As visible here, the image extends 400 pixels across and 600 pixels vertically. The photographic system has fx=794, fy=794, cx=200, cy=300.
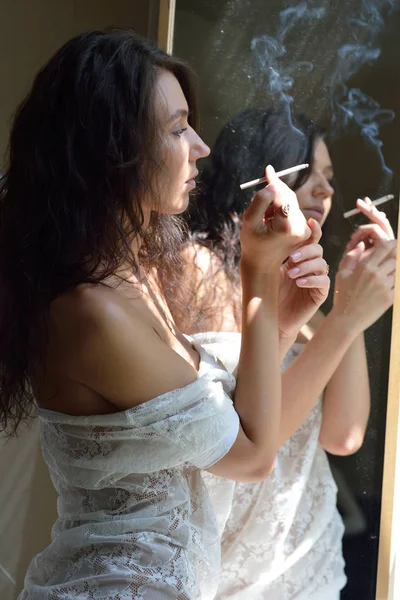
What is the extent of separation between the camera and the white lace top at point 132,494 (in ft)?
2.95

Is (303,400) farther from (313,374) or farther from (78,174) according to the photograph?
(78,174)

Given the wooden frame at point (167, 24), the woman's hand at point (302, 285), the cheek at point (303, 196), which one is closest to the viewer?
the woman's hand at point (302, 285)

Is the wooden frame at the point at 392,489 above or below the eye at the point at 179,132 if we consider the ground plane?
below

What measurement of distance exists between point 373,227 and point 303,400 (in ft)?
0.88

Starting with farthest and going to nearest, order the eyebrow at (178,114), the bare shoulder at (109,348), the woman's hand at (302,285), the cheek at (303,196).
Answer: the cheek at (303,196) < the woman's hand at (302,285) < the eyebrow at (178,114) < the bare shoulder at (109,348)

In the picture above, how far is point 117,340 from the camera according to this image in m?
0.88

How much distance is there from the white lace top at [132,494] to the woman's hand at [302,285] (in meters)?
0.21

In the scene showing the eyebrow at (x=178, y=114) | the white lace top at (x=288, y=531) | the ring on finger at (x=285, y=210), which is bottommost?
the white lace top at (x=288, y=531)

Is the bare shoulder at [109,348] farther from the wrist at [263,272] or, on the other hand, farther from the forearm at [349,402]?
the forearm at [349,402]

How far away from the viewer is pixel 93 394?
0.91 meters

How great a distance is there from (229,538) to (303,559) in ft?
0.37

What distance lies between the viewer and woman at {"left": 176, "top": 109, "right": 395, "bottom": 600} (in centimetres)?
115

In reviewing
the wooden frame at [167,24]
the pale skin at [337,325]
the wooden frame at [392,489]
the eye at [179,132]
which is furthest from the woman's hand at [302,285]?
the wooden frame at [167,24]

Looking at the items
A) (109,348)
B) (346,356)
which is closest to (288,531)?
(346,356)
